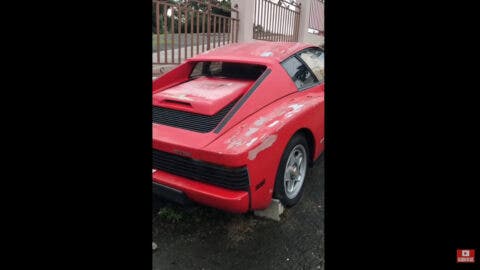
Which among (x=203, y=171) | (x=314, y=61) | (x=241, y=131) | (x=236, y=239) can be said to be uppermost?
(x=314, y=61)

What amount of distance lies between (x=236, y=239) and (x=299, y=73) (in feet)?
5.23

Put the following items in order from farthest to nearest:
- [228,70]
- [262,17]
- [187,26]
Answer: [262,17], [187,26], [228,70]

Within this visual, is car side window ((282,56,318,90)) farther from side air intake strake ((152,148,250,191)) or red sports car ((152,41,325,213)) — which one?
side air intake strake ((152,148,250,191))

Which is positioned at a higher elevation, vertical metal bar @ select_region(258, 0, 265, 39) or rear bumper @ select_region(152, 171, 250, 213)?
vertical metal bar @ select_region(258, 0, 265, 39)

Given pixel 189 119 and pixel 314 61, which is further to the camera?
pixel 314 61

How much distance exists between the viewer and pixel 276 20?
308 inches

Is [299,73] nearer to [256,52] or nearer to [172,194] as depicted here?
[256,52]

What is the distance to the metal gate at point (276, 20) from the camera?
22.7 ft

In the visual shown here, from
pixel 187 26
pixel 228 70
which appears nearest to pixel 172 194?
pixel 228 70

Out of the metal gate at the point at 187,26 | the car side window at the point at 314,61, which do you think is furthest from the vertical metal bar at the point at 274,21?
the car side window at the point at 314,61

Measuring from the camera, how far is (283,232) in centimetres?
224

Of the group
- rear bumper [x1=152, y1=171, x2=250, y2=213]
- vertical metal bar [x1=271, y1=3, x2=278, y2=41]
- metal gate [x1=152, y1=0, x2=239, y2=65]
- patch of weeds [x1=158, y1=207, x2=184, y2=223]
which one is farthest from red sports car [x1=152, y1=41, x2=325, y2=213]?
vertical metal bar [x1=271, y1=3, x2=278, y2=41]

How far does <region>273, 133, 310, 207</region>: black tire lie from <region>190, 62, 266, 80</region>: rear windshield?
0.85m

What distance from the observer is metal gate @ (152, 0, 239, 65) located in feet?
15.5
